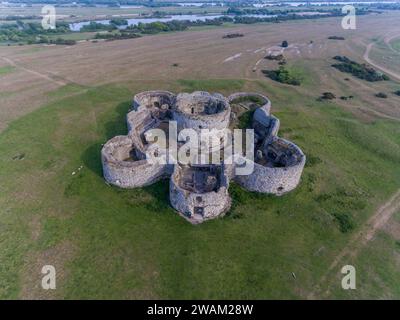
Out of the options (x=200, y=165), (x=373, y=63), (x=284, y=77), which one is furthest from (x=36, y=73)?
(x=373, y=63)

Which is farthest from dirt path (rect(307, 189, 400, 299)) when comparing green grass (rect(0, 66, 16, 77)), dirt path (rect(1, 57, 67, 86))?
green grass (rect(0, 66, 16, 77))

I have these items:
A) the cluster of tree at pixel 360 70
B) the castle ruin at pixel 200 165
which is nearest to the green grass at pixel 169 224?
the castle ruin at pixel 200 165

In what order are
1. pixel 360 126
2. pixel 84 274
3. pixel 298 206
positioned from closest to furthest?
pixel 84 274 < pixel 298 206 < pixel 360 126

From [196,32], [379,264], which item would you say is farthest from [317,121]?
[196,32]

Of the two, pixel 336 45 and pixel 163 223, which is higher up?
pixel 336 45

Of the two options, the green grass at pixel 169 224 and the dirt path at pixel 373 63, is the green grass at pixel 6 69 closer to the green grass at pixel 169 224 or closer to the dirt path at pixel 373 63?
the green grass at pixel 169 224

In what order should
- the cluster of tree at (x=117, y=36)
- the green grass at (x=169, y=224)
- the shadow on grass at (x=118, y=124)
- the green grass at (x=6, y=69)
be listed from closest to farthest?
the green grass at (x=169, y=224), the shadow on grass at (x=118, y=124), the green grass at (x=6, y=69), the cluster of tree at (x=117, y=36)
